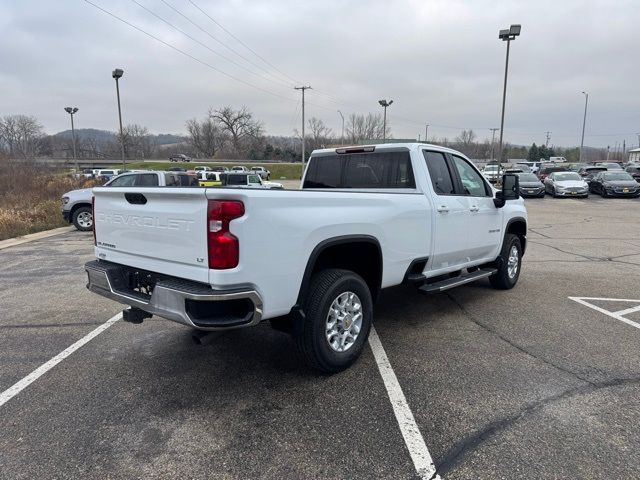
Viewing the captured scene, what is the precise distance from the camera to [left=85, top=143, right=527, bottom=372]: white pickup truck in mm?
2947

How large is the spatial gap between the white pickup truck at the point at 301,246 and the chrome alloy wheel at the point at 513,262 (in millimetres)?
1368

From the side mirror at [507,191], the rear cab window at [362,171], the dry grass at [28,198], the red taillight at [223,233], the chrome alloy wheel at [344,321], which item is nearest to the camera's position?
the red taillight at [223,233]

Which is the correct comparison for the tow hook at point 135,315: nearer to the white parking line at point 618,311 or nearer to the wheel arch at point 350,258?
the wheel arch at point 350,258

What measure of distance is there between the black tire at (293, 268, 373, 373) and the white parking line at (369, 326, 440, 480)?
344 millimetres

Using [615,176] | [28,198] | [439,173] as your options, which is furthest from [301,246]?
[615,176]

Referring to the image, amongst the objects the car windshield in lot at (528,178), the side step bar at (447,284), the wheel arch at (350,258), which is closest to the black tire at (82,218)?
the wheel arch at (350,258)

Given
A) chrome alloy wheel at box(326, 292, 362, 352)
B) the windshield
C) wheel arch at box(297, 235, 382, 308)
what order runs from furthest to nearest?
the windshield
chrome alloy wheel at box(326, 292, 362, 352)
wheel arch at box(297, 235, 382, 308)

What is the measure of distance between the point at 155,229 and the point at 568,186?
25.7 meters

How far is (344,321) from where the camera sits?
3807 mm

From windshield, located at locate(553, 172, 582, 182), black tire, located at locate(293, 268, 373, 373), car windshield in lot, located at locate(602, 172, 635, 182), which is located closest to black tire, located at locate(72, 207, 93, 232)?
black tire, located at locate(293, 268, 373, 373)

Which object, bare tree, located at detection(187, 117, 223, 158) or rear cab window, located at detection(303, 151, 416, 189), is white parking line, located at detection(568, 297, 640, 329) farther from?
bare tree, located at detection(187, 117, 223, 158)

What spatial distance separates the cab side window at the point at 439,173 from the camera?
4910mm

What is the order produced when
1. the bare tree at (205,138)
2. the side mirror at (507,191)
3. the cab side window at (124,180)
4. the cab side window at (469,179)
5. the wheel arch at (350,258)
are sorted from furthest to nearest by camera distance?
the bare tree at (205,138)
the cab side window at (124,180)
the side mirror at (507,191)
the cab side window at (469,179)
the wheel arch at (350,258)

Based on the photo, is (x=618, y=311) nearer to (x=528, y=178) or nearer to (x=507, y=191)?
(x=507, y=191)
